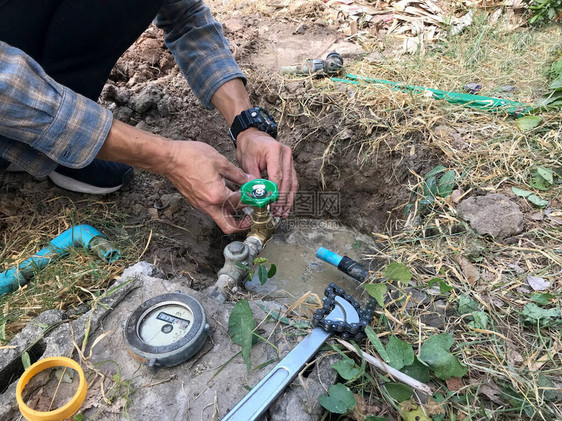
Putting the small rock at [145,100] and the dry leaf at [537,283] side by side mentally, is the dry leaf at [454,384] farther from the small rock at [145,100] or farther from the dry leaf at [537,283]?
the small rock at [145,100]

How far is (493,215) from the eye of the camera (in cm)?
145

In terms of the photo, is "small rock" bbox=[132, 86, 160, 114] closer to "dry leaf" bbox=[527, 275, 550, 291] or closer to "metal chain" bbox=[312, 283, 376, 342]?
"metal chain" bbox=[312, 283, 376, 342]

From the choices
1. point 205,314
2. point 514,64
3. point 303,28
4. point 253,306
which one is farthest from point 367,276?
point 303,28

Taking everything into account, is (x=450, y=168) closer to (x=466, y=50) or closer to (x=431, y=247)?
(x=431, y=247)

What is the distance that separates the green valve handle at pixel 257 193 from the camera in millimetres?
1370

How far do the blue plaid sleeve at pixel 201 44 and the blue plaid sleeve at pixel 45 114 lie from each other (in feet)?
2.27

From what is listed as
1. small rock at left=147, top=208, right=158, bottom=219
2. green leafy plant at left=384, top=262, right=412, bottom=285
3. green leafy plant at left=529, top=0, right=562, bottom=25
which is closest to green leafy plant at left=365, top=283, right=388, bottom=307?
green leafy plant at left=384, top=262, right=412, bottom=285

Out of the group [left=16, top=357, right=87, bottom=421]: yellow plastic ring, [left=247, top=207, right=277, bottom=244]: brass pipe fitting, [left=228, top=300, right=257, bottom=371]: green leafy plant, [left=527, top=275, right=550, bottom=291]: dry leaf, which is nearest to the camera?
[left=16, top=357, right=87, bottom=421]: yellow plastic ring

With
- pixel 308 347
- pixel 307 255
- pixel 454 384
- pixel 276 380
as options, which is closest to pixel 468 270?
pixel 454 384

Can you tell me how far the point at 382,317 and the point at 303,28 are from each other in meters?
2.80

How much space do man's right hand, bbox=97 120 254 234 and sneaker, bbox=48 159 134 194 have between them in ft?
1.65

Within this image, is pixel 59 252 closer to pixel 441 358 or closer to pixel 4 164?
pixel 4 164

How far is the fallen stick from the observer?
3.32ft

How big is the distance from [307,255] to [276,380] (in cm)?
116
